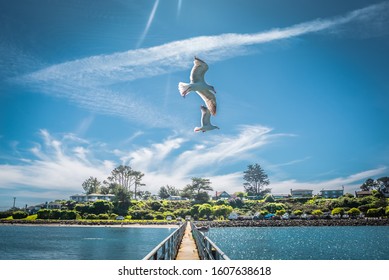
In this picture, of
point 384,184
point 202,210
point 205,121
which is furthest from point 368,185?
point 205,121

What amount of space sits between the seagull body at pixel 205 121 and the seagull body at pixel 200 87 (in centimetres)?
14

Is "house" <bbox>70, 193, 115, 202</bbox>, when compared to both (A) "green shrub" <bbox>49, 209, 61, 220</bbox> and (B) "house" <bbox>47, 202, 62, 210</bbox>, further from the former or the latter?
(A) "green shrub" <bbox>49, 209, 61, 220</bbox>

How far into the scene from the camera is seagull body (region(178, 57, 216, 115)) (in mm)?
8133

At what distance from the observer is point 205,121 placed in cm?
815

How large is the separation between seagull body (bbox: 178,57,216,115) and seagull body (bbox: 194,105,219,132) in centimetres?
14

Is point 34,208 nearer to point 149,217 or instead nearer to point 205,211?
point 149,217

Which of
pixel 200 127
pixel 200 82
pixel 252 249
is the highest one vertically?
pixel 200 82

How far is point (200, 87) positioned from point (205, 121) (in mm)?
765

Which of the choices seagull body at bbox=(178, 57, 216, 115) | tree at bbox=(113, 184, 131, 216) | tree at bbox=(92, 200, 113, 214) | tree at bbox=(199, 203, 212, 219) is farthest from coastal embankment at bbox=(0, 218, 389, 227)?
seagull body at bbox=(178, 57, 216, 115)
